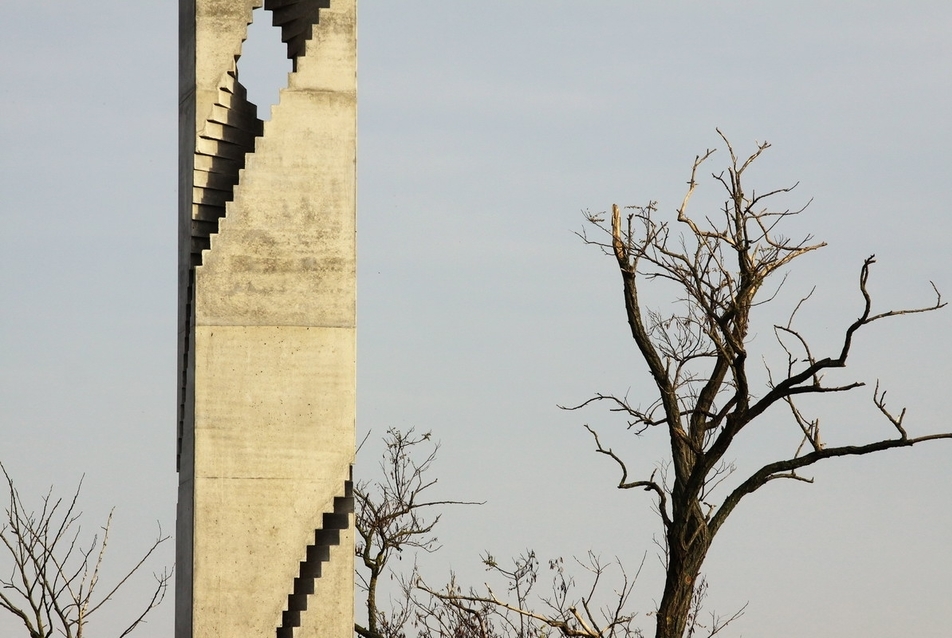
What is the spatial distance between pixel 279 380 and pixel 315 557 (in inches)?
51.6

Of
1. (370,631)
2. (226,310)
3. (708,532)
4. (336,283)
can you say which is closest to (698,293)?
(708,532)

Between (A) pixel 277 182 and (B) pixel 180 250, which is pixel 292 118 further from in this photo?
(B) pixel 180 250

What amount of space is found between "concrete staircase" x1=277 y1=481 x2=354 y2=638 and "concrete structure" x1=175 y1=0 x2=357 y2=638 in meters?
0.01

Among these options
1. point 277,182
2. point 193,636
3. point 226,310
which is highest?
point 277,182

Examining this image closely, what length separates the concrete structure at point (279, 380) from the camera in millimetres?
11469

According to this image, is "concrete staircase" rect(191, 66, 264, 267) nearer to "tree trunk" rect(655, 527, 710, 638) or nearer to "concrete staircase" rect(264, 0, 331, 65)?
"concrete staircase" rect(264, 0, 331, 65)

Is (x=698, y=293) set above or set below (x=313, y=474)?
above

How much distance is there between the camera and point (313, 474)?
11586 mm

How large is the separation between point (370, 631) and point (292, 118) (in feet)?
28.4

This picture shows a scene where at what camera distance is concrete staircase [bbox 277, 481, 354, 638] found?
11.5 meters

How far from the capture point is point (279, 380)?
11609mm

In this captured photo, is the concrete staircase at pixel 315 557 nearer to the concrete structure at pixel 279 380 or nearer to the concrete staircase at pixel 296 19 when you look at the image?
the concrete structure at pixel 279 380

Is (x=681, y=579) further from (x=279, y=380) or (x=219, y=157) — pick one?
(x=219, y=157)

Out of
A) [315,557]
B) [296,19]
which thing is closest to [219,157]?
[296,19]
